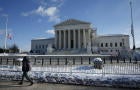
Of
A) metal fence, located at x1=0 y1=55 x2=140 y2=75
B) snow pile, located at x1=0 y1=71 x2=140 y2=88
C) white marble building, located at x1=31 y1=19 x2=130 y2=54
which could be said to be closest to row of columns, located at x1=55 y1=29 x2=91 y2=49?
white marble building, located at x1=31 y1=19 x2=130 y2=54

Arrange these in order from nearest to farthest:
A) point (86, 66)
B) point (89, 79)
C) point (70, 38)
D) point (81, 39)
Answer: point (89, 79) < point (86, 66) < point (81, 39) < point (70, 38)

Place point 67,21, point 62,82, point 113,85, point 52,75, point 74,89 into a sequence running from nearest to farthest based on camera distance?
point 74,89, point 113,85, point 62,82, point 52,75, point 67,21

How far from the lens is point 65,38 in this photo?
93.9m

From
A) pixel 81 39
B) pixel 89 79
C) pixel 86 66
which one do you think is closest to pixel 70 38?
pixel 81 39

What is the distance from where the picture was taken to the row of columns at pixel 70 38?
89.9 metres

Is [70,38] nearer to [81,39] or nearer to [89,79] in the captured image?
[81,39]

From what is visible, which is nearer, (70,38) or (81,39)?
(81,39)

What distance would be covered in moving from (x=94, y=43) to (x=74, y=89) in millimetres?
88550

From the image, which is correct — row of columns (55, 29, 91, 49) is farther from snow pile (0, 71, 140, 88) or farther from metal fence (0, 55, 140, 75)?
snow pile (0, 71, 140, 88)

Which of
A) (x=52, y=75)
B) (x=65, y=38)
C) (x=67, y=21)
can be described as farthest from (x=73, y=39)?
(x=52, y=75)

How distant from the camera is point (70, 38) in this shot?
307 ft

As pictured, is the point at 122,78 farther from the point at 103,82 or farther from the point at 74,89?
the point at 74,89

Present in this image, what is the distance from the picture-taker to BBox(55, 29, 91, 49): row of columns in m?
89.9

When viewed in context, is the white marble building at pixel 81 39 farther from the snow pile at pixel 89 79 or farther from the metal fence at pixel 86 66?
the snow pile at pixel 89 79
